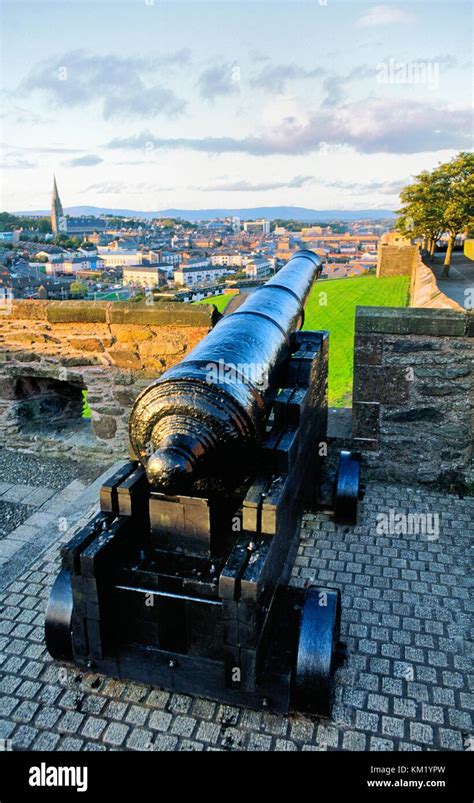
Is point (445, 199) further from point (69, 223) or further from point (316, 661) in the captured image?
point (69, 223)

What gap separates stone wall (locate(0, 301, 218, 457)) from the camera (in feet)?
20.4

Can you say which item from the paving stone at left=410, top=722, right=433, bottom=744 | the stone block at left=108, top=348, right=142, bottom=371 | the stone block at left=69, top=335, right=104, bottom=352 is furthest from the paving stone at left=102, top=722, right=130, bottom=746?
the stone block at left=69, top=335, right=104, bottom=352

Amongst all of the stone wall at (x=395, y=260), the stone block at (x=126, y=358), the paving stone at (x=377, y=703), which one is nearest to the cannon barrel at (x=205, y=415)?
the paving stone at (x=377, y=703)

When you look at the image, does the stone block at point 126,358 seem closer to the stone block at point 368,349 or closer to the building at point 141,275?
the stone block at point 368,349

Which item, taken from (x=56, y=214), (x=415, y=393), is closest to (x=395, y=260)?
(x=415, y=393)

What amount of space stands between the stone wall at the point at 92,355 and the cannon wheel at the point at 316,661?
3410 mm

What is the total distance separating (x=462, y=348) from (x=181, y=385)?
132 inches

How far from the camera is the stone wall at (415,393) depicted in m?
5.63

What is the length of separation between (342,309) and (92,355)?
1151 centimetres

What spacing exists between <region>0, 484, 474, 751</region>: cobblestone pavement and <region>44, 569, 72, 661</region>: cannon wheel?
0.59 feet

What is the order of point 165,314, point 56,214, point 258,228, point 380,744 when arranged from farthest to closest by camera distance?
1. point 258,228
2. point 56,214
3. point 165,314
4. point 380,744

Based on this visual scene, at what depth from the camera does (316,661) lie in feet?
10.5
